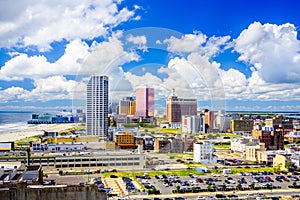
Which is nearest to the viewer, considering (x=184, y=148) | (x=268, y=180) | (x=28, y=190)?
(x=28, y=190)

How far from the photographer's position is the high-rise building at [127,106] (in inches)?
530

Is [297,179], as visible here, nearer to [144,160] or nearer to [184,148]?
[144,160]

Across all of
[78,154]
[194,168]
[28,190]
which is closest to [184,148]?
[194,168]

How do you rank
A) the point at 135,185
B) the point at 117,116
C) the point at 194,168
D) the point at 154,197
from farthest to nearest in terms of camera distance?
the point at 117,116
the point at 194,168
the point at 135,185
the point at 154,197

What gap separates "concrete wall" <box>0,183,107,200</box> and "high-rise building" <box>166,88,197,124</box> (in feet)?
40.0

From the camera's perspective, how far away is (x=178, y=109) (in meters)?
14.4

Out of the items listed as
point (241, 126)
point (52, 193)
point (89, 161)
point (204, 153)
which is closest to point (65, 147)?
point (89, 161)

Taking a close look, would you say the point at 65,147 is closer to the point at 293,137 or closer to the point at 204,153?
the point at 204,153

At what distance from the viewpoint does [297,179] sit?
5621 millimetres

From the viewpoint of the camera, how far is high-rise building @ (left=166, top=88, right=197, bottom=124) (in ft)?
45.9

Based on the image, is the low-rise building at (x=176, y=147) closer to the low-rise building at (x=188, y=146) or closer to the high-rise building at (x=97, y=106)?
the low-rise building at (x=188, y=146)

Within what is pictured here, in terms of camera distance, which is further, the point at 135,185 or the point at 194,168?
the point at 194,168

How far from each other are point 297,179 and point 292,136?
22.3ft

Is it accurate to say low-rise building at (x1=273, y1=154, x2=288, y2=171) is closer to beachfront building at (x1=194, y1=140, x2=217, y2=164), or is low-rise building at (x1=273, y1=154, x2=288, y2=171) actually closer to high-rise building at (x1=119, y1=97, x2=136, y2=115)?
beachfront building at (x1=194, y1=140, x2=217, y2=164)
